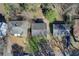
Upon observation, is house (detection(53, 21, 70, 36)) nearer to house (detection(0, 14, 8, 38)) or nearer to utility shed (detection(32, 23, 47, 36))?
utility shed (detection(32, 23, 47, 36))

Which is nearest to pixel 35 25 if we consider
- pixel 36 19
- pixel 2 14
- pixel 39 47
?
pixel 36 19

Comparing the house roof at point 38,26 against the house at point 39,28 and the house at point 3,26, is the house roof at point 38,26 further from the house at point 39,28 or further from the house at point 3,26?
the house at point 3,26

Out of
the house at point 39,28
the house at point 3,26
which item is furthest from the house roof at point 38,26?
the house at point 3,26

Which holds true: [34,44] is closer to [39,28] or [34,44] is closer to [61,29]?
[39,28]

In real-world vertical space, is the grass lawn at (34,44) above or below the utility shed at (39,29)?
below

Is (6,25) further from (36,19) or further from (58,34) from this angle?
(58,34)

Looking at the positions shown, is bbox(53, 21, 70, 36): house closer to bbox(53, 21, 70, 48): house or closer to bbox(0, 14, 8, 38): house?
bbox(53, 21, 70, 48): house

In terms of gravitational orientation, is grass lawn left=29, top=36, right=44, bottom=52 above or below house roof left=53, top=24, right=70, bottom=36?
below

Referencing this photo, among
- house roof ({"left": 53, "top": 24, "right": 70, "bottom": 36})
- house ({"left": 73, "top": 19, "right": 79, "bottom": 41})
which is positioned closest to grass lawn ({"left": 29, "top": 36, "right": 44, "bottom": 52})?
house roof ({"left": 53, "top": 24, "right": 70, "bottom": 36})
